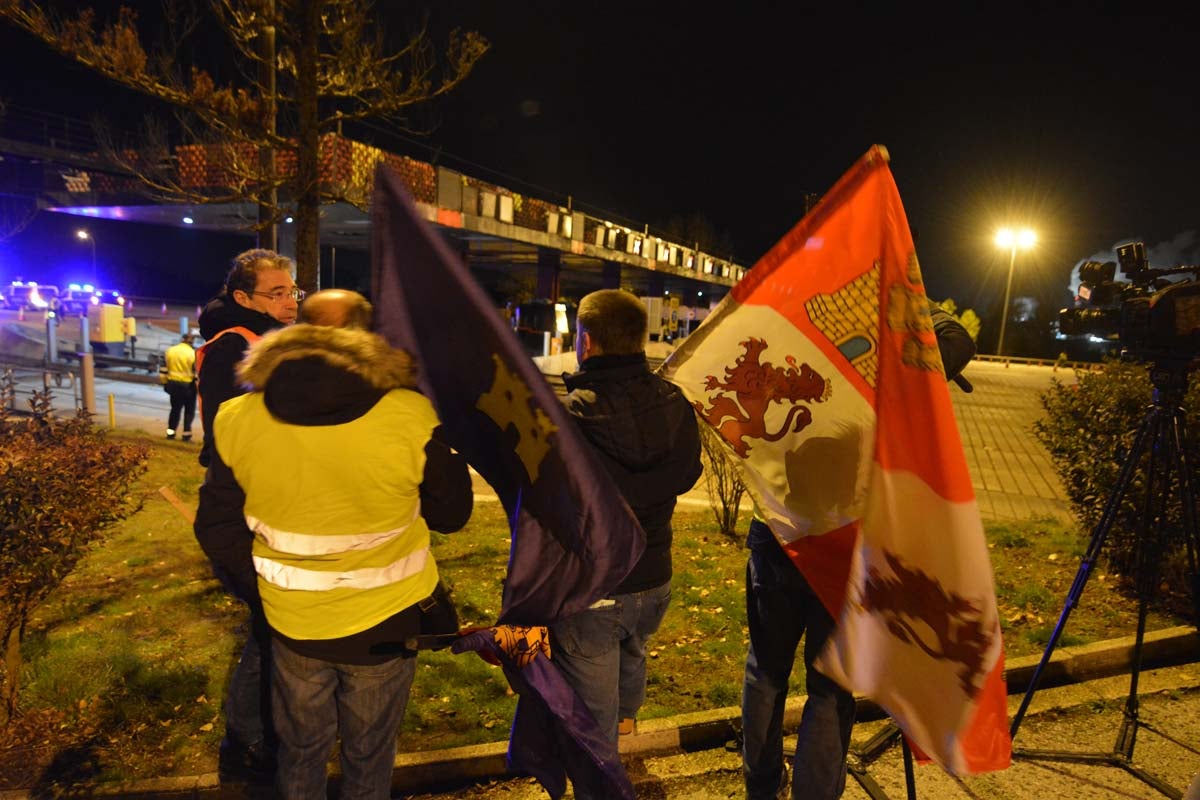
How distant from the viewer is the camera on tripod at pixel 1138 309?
9.28 feet

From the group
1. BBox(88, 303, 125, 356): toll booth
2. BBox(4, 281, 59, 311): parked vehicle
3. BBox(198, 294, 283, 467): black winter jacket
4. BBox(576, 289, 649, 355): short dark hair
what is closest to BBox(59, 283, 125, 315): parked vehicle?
BBox(4, 281, 59, 311): parked vehicle

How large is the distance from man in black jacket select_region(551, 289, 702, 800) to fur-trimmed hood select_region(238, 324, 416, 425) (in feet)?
2.25

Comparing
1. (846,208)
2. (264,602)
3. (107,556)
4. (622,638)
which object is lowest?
(107,556)

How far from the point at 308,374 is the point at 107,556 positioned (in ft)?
16.3

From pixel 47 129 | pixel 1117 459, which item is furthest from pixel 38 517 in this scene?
pixel 47 129

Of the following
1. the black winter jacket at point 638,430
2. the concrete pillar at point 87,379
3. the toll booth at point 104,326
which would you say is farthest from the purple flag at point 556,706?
the toll booth at point 104,326

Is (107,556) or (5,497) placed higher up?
(5,497)

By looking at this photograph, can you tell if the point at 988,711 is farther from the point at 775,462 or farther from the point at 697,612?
the point at 697,612

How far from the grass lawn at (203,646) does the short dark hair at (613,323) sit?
211 centimetres

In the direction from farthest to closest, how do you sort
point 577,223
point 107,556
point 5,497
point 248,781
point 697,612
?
point 577,223 < point 107,556 < point 697,612 < point 5,497 < point 248,781

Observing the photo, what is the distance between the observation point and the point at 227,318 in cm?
299

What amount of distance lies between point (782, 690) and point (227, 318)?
9.51 feet

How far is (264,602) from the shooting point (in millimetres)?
2162

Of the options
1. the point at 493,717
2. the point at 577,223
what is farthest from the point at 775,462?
the point at 577,223
